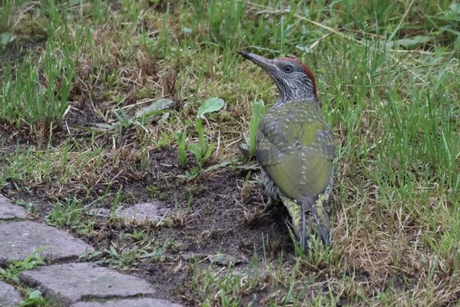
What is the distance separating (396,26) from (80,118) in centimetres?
249

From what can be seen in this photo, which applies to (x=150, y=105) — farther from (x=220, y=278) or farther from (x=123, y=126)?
(x=220, y=278)

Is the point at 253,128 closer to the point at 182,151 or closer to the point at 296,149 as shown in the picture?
the point at 182,151

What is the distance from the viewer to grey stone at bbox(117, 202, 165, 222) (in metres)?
5.04

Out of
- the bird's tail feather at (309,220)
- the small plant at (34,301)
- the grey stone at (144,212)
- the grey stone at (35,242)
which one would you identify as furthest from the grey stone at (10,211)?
the bird's tail feather at (309,220)

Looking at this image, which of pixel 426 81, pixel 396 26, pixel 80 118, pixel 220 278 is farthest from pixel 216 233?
pixel 396 26

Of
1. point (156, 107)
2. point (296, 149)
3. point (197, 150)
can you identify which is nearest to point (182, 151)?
point (197, 150)

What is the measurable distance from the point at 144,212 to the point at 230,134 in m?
0.99

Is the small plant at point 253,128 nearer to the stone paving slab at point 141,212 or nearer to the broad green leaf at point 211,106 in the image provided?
the broad green leaf at point 211,106

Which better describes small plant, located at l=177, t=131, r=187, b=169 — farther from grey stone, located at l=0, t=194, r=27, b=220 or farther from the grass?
grey stone, located at l=0, t=194, r=27, b=220

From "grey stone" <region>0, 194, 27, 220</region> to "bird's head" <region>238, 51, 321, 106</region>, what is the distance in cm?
176

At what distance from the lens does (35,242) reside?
4609 millimetres

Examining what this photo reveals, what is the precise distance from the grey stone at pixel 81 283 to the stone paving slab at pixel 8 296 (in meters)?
0.10

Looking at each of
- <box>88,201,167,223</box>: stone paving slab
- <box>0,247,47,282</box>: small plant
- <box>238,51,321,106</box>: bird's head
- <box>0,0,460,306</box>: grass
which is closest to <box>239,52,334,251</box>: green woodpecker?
<box>238,51,321,106</box>: bird's head

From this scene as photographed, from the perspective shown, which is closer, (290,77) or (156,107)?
(290,77)
